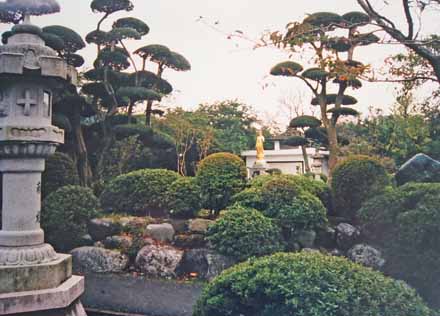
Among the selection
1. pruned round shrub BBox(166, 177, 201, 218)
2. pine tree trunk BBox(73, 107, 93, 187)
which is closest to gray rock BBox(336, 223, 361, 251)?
pruned round shrub BBox(166, 177, 201, 218)

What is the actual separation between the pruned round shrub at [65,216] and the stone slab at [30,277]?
11.4 feet

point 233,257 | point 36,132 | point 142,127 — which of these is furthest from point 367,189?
point 142,127

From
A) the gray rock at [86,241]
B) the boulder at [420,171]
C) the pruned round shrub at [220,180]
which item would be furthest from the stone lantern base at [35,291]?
the boulder at [420,171]

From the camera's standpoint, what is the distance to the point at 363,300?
2.41 m

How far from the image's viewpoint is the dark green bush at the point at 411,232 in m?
4.93

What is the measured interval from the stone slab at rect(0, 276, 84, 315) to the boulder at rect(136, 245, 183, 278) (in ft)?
9.89

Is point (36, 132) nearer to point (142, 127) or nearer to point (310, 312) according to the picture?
point (310, 312)

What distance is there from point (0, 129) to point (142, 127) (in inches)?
358

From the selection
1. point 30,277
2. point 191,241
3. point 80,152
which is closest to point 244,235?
point 191,241

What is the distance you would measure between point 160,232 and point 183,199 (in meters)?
0.83

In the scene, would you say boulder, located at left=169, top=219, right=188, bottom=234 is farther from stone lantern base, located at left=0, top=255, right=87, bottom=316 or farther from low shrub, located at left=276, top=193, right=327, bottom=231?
stone lantern base, located at left=0, top=255, right=87, bottom=316

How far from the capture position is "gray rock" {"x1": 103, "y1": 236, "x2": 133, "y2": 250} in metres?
6.54

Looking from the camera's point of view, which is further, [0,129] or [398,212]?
[398,212]

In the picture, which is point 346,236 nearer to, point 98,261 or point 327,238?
point 327,238
